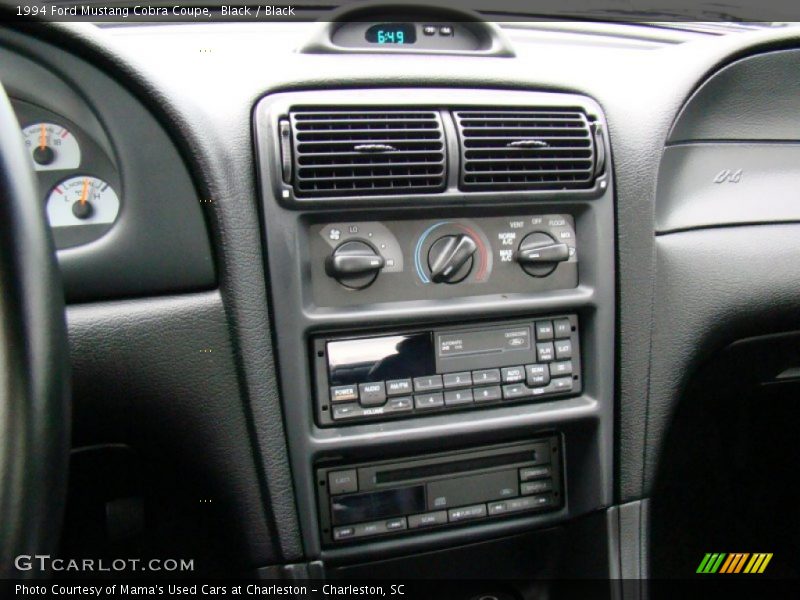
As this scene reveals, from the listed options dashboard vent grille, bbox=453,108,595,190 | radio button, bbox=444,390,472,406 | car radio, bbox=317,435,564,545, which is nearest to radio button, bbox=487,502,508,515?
car radio, bbox=317,435,564,545

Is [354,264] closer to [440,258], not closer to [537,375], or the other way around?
[440,258]

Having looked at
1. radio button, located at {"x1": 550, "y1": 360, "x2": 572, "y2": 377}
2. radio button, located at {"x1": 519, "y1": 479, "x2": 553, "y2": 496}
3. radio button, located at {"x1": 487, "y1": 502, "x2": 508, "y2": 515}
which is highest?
radio button, located at {"x1": 550, "y1": 360, "x2": 572, "y2": 377}

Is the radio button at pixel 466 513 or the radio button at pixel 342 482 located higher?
the radio button at pixel 342 482

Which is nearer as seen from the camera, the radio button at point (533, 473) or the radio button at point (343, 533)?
the radio button at point (343, 533)

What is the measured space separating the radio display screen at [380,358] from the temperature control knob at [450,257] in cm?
11

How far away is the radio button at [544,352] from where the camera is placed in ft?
5.15

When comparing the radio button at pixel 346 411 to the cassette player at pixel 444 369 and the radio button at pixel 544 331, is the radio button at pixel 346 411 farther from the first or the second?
the radio button at pixel 544 331

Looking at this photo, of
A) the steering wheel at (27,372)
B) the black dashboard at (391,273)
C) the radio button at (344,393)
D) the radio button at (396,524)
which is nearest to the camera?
the steering wheel at (27,372)

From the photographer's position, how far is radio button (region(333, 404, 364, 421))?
4.78ft

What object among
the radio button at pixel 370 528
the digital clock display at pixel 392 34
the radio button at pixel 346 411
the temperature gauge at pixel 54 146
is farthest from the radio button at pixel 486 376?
the temperature gauge at pixel 54 146

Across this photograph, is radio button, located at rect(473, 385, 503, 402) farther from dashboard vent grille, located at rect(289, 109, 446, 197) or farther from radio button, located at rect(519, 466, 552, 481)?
dashboard vent grille, located at rect(289, 109, 446, 197)

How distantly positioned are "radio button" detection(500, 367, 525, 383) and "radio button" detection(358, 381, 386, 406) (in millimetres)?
232

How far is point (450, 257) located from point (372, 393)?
0.28 meters

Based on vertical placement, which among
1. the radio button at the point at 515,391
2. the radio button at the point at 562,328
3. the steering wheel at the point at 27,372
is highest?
the steering wheel at the point at 27,372
